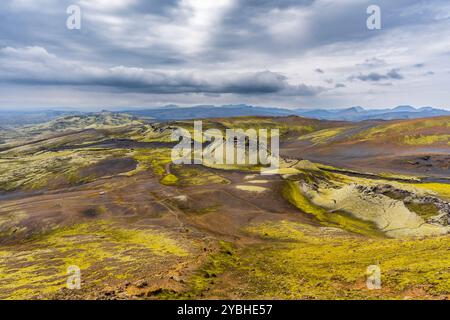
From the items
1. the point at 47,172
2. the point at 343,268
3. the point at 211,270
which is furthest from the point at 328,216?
the point at 47,172

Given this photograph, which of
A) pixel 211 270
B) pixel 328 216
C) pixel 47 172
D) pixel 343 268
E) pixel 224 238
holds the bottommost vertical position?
pixel 328 216

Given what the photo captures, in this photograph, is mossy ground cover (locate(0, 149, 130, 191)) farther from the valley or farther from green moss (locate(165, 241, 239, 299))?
green moss (locate(165, 241, 239, 299))

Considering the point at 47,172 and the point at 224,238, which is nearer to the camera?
the point at 224,238

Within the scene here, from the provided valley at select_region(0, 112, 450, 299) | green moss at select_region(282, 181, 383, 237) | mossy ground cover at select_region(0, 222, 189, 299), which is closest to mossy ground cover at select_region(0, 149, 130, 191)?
valley at select_region(0, 112, 450, 299)

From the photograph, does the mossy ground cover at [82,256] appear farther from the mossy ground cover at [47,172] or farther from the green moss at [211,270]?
the mossy ground cover at [47,172]

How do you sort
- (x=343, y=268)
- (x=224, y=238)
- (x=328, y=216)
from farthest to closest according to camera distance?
(x=328, y=216) < (x=224, y=238) < (x=343, y=268)

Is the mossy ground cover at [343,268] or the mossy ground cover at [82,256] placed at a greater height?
the mossy ground cover at [343,268]

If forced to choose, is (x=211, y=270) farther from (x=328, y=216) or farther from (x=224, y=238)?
(x=328, y=216)

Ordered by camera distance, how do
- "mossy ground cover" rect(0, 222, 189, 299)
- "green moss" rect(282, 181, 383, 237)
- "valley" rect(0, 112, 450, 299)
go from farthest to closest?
"green moss" rect(282, 181, 383, 237) → "mossy ground cover" rect(0, 222, 189, 299) → "valley" rect(0, 112, 450, 299)

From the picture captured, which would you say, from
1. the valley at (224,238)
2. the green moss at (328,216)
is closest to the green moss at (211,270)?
the valley at (224,238)

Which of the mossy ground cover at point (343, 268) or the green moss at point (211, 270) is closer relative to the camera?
the mossy ground cover at point (343, 268)

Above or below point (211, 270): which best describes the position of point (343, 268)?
above

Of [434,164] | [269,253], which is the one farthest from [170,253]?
[434,164]
